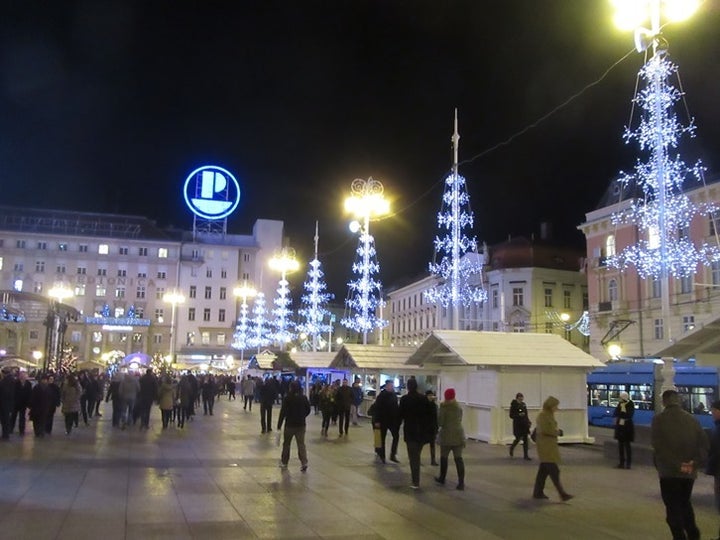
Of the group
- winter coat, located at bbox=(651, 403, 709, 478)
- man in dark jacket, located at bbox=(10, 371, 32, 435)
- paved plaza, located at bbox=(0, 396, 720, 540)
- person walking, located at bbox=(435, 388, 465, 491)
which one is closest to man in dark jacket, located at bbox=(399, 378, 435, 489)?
person walking, located at bbox=(435, 388, 465, 491)

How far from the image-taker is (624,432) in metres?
14.7

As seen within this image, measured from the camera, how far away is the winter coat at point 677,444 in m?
7.39

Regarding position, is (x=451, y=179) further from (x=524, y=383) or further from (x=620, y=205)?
(x=620, y=205)

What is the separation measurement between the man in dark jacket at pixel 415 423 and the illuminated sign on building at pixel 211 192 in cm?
5116

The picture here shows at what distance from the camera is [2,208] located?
289 feet

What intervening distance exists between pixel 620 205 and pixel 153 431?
1407 inches

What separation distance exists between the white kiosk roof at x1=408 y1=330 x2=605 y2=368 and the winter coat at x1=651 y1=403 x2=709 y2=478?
10819mm

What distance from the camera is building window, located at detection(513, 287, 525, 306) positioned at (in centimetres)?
6053

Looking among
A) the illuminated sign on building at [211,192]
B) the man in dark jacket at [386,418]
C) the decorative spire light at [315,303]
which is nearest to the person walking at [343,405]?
the man in dark jacket at [386,418]

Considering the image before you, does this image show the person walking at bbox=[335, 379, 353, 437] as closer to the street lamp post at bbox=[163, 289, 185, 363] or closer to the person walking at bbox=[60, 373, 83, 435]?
the person walking at bbox=[60, 373, 83, 435]

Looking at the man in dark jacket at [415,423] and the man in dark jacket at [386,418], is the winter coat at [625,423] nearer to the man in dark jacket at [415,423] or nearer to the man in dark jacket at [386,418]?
the man in dark jacket at [386,418]

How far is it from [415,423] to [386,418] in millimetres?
3325

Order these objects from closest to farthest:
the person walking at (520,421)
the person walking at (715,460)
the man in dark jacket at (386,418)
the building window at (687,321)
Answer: the person walking at (715,460)
the man in dark jacket at (386,418)
the person walking at (520,421)
the building window at (687,321)

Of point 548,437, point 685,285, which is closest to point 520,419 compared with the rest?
point 548,437
